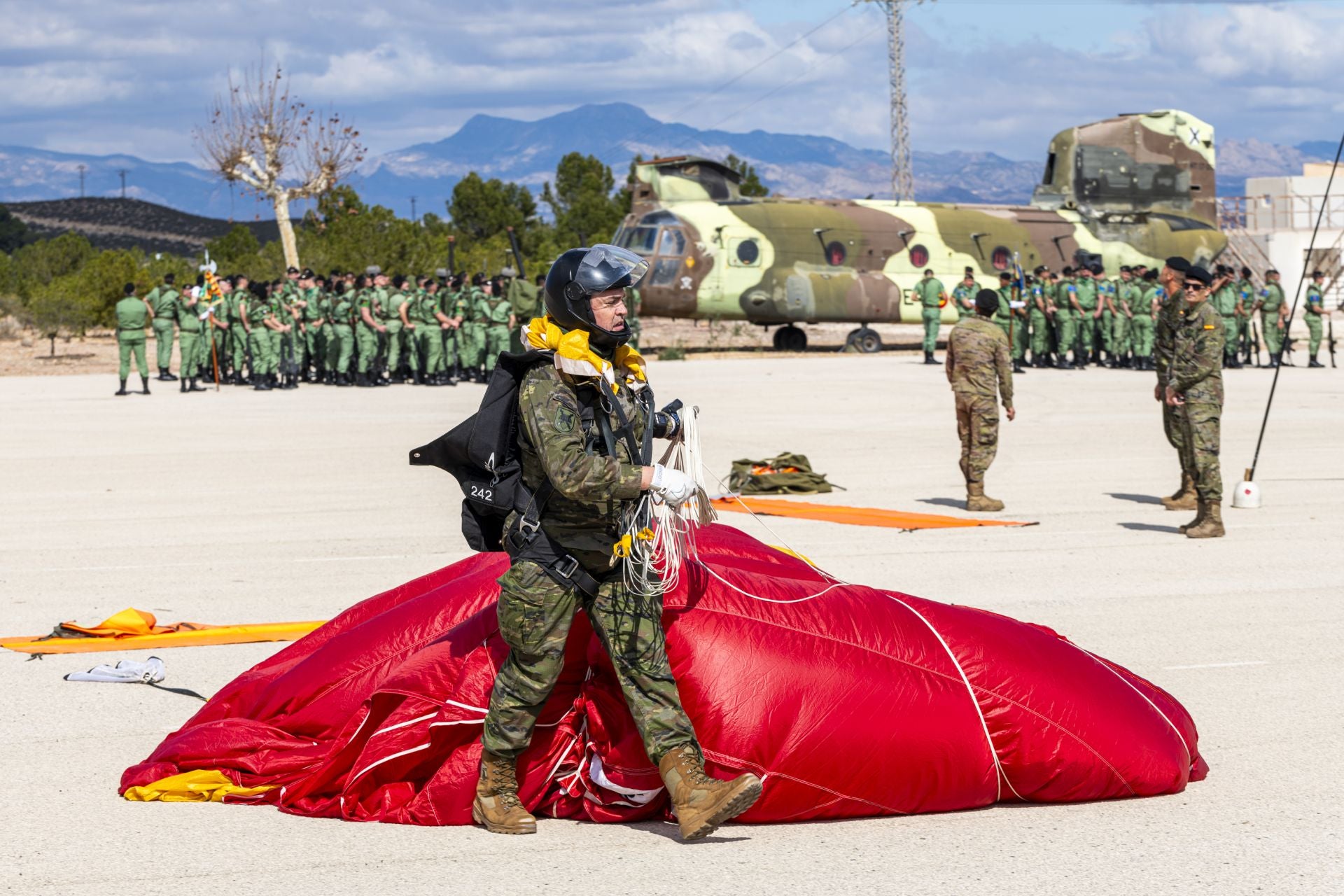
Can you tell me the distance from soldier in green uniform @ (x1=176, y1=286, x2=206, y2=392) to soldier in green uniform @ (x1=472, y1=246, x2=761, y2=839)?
21744 mm

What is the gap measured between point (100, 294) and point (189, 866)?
38565 millimetres

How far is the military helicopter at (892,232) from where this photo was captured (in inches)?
1238

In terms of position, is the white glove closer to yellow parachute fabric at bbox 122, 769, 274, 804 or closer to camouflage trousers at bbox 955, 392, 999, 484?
yellow parachute fabric at bbox 122, 769, 274, 804

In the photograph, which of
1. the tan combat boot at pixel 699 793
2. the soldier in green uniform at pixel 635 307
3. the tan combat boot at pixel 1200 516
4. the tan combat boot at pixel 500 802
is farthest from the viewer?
the soldier in green uniform at pixel 635 307

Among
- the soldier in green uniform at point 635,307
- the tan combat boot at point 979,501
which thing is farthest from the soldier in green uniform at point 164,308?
the tan combat boot at point 979,501

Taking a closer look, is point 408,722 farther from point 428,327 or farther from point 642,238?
point 642,238

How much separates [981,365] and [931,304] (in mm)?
18384

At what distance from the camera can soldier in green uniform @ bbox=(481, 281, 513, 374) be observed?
26.7 m

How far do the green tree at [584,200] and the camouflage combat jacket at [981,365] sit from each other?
148 feet

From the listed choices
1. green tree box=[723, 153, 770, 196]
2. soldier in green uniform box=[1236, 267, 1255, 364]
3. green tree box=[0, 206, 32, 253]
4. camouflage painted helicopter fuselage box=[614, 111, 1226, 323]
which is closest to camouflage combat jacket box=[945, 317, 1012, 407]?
camouflage painted helicopter fuselage box=[614, 111, 1226, 323]

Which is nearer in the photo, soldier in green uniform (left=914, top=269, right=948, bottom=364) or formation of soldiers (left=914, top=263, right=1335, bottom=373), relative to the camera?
formation of soldiers (left=914, top=263, right=1335, bottom=373)

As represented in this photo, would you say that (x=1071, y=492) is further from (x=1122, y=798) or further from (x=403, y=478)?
(x=1122, y=798)

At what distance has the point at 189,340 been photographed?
2570cm

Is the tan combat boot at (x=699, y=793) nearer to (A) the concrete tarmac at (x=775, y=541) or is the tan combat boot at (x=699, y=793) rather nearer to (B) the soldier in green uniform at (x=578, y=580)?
(B) the soldier in green uniform at (x=578, y=580)
